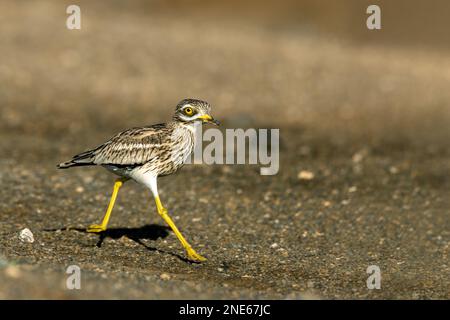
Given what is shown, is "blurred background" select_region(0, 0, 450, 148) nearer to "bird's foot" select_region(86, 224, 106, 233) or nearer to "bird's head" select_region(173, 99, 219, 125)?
"bird's foot" select_region(86, 224, 106, 233)

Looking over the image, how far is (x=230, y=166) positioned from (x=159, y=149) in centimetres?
576

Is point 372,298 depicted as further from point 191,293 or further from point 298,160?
point 298,160

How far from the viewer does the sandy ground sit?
35.0ft

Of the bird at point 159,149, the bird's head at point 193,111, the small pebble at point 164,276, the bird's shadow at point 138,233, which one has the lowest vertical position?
the bird's shadow at point 138,233

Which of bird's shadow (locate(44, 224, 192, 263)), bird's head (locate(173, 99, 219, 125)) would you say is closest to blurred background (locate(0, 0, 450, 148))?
bird's shadow (locate(44, 224, 192, 263))

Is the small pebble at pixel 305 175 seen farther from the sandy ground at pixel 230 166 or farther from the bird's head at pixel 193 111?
the bird's head at pixel 193 111

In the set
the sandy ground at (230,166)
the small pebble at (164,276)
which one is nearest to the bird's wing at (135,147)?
the sandy ground at (230,166)

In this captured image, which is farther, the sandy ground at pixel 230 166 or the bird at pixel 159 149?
the bird at pixel 159 149

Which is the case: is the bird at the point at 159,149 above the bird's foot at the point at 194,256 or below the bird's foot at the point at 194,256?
above

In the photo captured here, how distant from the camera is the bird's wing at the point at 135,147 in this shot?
10.9m

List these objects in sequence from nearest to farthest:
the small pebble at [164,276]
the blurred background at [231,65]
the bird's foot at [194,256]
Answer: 1. the small pebble at [164,276]
2. the bird's foot at [194,256]
3. the blurred background at [231,65]

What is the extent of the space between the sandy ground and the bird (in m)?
1.09

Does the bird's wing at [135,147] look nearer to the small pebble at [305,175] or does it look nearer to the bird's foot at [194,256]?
the bird's foot at [194,256]

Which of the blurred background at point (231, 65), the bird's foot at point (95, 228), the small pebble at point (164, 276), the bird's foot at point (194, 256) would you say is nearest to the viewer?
the small pebble at point (164, 276)
